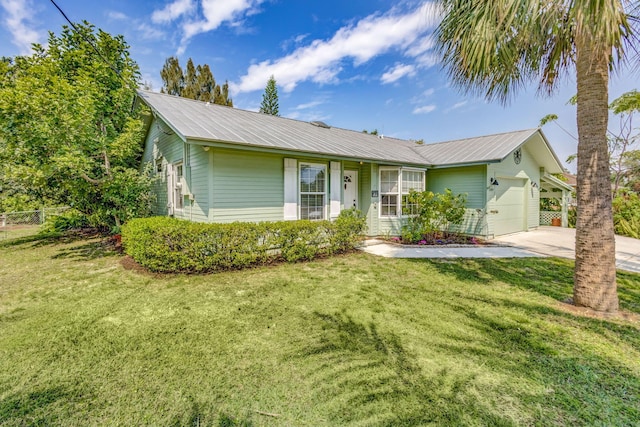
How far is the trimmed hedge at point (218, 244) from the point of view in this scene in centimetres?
575

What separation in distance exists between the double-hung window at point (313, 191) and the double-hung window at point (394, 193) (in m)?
2.78

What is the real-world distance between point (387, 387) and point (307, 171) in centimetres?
677

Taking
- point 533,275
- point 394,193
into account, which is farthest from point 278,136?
point 533,275

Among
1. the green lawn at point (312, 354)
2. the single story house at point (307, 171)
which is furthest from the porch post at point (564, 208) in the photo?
the green lawn at point (312, 354)

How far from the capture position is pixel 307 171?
8.56 meters

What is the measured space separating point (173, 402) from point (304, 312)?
6.72ft

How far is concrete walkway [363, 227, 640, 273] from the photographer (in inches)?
302

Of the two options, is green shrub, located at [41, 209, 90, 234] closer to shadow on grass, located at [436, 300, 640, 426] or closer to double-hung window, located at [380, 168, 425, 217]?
double-hung window, located at [380, 168, 425, 217]

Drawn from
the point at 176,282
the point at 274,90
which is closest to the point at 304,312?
A: the point at 176,282

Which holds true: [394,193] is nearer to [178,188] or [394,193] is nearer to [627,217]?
[178,188]

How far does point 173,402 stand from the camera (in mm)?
2354

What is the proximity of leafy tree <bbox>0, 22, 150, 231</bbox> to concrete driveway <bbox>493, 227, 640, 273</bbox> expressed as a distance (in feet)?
40.7

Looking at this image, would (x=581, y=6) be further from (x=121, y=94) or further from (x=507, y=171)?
(x=121, y=94)

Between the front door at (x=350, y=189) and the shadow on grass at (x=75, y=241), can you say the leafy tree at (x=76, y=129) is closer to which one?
the shadow on grass at (x=75, y=241)
